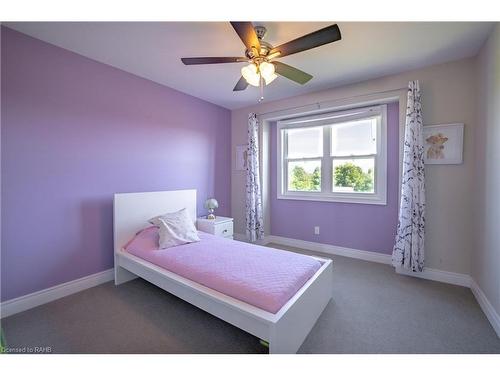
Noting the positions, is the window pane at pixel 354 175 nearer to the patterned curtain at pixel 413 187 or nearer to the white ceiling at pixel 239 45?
the patterned curtain at pixel 413 187

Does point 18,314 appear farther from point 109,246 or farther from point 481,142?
point 481,142

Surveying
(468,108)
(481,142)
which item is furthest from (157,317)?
(468,108)

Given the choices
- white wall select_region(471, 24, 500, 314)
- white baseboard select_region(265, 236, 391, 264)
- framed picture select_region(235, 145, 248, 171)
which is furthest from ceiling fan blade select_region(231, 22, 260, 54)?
white baseboard select_region(265, 236, 391, 264)

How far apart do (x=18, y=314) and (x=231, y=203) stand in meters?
2.94

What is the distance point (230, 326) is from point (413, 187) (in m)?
2.40

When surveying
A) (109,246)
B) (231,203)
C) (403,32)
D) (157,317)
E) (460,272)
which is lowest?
(157,317)

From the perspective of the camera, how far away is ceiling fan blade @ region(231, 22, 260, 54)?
1.34 m

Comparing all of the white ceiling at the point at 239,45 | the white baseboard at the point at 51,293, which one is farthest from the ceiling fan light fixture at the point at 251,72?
the white baseboard at the point at 51,293

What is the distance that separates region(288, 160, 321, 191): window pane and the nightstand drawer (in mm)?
1296

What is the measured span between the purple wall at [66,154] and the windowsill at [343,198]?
2074mm

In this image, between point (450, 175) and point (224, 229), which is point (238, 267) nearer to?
point (224, 229)

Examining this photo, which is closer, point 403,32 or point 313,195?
point 403,32

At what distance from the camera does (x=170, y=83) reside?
114 inches
